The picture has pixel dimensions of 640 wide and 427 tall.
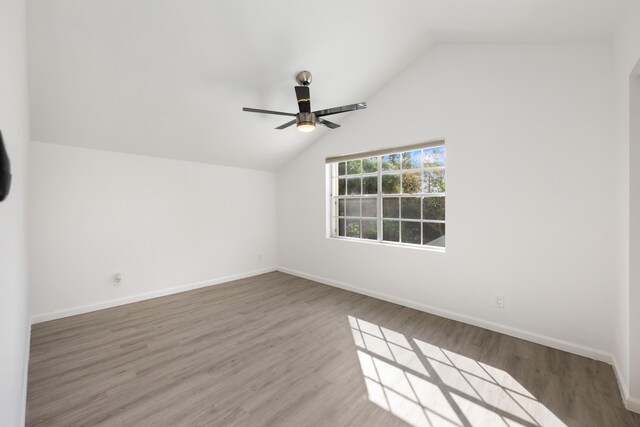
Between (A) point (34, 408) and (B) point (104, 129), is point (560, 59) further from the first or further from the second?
(A) point (34, 408)

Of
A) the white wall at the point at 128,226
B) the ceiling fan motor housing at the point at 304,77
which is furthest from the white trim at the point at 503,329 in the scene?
the ceiling fan motor housing at the point at 304,77

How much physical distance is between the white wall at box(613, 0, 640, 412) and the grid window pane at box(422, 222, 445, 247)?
1558 mm

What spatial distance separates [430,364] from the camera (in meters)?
2.32

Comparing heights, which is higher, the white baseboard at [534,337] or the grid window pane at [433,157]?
the grid window pane at [433,157]

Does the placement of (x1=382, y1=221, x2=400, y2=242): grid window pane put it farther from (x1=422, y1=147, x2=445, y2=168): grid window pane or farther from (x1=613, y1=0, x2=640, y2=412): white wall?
(x1=613, y1=0, x2=640, y2=412): white wall

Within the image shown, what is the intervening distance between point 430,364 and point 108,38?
12.2 feet

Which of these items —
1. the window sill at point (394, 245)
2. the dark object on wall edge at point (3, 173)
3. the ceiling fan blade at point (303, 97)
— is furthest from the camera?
the window sill at point (394, 245)

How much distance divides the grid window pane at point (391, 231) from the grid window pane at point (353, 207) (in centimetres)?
54

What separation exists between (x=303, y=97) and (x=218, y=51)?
0.89 metres

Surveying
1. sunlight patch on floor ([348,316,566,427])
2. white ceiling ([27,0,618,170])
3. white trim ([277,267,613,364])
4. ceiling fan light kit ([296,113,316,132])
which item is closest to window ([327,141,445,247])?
white trim ([277,267,613,364])

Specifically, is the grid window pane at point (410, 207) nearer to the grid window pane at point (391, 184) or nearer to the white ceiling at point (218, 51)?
the grid window pane at point (391, 184)

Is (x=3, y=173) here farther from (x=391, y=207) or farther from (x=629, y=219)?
(x=391, y=207)

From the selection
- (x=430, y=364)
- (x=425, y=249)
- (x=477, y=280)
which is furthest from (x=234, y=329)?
(x=477, y=280)

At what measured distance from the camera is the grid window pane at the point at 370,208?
4125 mm
